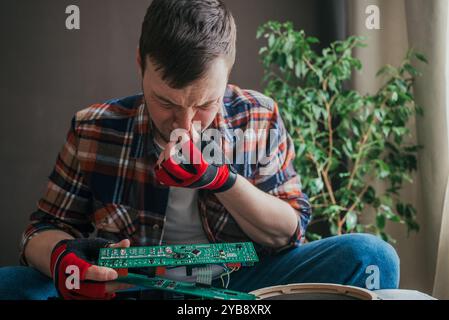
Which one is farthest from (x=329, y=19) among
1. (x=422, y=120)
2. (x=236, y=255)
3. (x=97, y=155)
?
(x=236, y=255)

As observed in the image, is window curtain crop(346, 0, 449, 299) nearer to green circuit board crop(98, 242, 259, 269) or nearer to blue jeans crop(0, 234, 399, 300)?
blue jeans crop(0, 234, 399, 300)

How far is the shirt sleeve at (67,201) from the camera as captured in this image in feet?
3.48

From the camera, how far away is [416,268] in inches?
67.3

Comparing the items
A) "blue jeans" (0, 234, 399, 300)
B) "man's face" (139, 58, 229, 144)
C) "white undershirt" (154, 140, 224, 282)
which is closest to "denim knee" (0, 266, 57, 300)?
"blue jeans" (0, 234, 399, 300)

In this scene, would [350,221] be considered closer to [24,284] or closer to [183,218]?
[183,218]

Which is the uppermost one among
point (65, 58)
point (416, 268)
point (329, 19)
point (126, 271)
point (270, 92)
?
point (329, 19)

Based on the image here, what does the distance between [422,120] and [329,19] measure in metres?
0.43

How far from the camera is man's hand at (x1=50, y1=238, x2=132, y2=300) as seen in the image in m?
0.70

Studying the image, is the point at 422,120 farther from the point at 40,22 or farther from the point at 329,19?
the point at 40,22

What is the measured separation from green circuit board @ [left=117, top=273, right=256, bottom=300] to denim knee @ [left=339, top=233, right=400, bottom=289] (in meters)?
0.29

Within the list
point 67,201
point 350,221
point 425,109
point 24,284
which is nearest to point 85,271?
point 24,284

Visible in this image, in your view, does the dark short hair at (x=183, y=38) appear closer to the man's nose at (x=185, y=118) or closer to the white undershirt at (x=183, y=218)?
the man's nose at (x=185, y=118)

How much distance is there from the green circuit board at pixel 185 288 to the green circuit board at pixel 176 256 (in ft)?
0.10

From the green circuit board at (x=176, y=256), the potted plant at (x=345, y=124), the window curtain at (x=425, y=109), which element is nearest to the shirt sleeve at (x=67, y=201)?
the green circuit board at (x=176, y=256)
